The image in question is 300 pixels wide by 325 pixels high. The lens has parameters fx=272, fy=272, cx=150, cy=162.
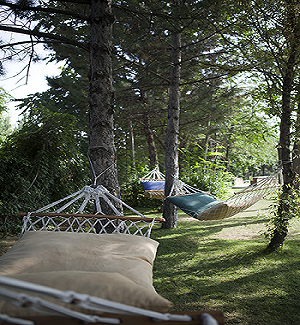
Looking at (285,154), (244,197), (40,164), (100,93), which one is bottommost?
(244,197)

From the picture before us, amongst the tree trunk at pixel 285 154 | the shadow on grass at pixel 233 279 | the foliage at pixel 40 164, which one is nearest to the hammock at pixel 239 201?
the tree trunk at pixel 285 154

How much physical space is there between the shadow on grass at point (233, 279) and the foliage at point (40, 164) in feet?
6.19

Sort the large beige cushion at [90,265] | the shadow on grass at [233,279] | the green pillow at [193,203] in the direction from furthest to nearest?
1. the green pillow at [193,203]
2. the shadow on grass at [233,279]
3. the large beige cushion at [90,265]

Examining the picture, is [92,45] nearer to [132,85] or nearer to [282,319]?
[282,319]

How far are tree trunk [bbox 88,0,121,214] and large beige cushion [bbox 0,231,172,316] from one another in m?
1.08

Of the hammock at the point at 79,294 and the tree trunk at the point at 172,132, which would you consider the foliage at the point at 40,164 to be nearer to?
the tree trunk at the point at 172,132

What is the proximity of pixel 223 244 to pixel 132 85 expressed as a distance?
3384 mm

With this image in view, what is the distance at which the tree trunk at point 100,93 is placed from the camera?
2432mm

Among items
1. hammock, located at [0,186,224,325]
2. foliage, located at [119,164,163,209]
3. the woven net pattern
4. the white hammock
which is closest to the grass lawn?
the woven net pattern

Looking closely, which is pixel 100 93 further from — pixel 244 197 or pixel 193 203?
pixel 244 197

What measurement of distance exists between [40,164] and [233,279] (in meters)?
3.06

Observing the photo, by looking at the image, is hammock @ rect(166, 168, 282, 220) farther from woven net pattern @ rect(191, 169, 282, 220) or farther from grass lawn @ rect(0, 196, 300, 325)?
grass lawn @ rect(0, 196, 300, 325)

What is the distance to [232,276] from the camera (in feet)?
7.82

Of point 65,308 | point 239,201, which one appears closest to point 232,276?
point 239,201
